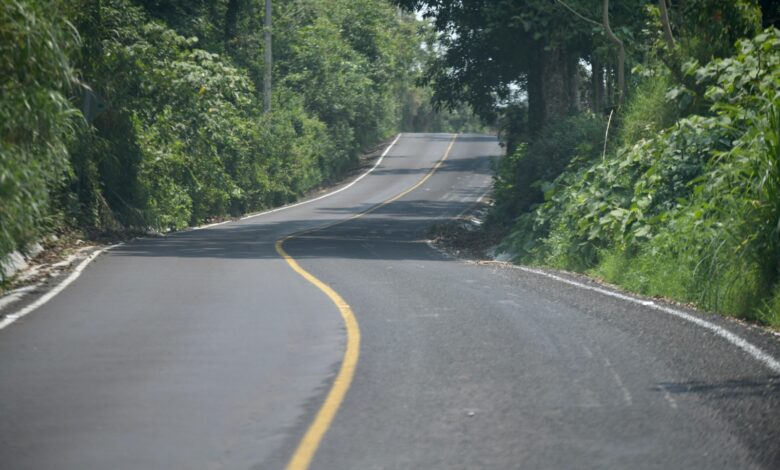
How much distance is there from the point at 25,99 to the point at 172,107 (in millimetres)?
18964

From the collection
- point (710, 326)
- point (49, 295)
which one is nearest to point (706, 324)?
point (710, 326)

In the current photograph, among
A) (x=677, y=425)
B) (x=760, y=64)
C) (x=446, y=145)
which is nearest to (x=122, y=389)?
(x=677, y=425)

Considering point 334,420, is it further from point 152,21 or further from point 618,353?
point 152,21

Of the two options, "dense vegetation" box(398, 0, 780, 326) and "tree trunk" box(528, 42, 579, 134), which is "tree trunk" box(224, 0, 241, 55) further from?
"tree trunk" box(528, 42, 579, 134)

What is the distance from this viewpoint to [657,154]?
19.1 metres

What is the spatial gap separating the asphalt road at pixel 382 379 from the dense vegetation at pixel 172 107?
2337mm

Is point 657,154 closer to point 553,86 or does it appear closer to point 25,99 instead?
point 25,99

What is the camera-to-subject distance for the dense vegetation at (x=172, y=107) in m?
13.3

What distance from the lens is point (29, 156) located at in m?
13.7

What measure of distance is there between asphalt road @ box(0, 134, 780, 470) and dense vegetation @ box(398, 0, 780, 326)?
4.07ft

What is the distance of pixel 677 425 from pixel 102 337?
6009 millimetres

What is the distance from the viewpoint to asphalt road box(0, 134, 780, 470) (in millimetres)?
7027

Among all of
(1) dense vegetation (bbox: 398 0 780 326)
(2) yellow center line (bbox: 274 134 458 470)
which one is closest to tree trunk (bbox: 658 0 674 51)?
(1) dense vegetation (bbox: 398 0 780 326)

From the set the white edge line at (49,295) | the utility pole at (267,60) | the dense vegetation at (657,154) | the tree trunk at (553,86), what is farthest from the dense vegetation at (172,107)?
the tree trunk at (553,86)
